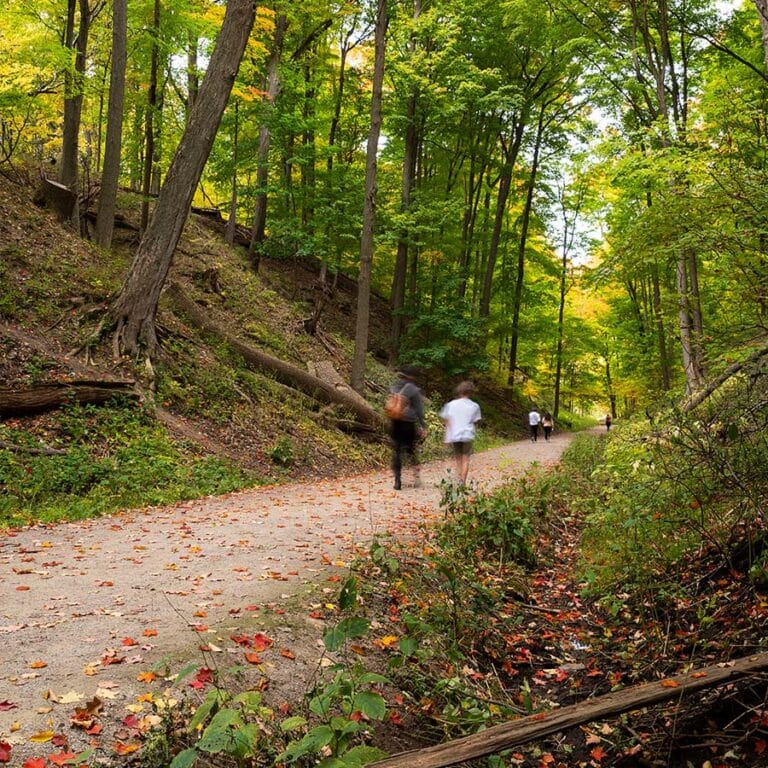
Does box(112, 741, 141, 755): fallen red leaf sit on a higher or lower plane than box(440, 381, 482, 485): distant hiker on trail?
lower

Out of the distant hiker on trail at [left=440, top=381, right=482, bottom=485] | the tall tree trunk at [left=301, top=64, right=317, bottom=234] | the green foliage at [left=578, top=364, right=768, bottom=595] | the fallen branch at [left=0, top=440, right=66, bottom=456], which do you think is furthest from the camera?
the tall tree trunk at [left=301, top=64, right=317, bottom=234]

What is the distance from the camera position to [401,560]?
6.49 meters

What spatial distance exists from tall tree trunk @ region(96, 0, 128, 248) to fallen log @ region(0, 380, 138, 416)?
6864mm

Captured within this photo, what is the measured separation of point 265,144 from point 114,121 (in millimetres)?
6968

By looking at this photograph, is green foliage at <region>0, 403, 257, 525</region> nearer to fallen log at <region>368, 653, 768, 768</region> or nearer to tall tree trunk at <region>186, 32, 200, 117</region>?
fallen log at <region>368, 653, 768, 768</region>

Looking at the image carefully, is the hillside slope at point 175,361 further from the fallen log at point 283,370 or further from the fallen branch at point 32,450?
the fallen log at point 283,370

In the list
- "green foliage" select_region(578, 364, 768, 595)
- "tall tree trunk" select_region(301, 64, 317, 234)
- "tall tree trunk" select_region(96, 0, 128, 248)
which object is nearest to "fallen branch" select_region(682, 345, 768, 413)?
"green foliage" select_region(578, 364, 768, 595)

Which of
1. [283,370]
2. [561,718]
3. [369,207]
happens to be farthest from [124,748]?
[369,207]

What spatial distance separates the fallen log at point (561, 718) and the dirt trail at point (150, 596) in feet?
5.07

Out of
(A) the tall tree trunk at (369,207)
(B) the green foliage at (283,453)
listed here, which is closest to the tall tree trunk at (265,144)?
(A) the tall tree trunk at (369,207)

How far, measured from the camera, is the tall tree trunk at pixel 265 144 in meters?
21.2

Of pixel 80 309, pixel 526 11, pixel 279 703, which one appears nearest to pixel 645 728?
pixel 279 703

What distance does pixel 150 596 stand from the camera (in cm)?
502

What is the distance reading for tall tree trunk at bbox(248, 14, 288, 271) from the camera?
21234 millimetres
